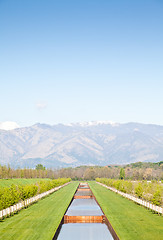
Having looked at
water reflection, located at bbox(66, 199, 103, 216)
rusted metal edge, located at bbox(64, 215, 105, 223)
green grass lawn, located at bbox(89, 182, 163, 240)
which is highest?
green grass lawn, located at bbox(89, 182, 163, 240)

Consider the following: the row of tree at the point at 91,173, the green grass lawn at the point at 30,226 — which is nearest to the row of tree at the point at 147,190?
the green grass lawn at the point at 30,226

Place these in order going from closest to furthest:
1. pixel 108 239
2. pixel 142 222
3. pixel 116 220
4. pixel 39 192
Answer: pixel 108 239, pixel 142 222, pixel 116 220, pixel 39 192

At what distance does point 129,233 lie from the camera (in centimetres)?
1902

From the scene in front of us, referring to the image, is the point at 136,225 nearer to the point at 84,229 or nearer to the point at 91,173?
the point at 84,229

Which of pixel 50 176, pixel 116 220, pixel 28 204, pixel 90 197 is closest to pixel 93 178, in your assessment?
pixel 50 176

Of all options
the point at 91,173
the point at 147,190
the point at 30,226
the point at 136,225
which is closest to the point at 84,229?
the point at 136,225

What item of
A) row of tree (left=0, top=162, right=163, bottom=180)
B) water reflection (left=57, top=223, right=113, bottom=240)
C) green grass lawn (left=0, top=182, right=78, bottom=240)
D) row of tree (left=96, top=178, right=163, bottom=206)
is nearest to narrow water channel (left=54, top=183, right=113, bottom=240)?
water reflection (left=57, top=223, right=113, bottom=240)

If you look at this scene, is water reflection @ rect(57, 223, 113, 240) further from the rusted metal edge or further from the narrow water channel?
the rusted metal edge

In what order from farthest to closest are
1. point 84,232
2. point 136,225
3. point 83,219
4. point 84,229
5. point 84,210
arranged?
point 84,210, point 83,219, point 84,229, point 84,232, point 136,225

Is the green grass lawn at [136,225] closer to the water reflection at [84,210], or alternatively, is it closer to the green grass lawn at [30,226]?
the green grass lawn at [30,226]

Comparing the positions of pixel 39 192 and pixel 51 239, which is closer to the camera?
pixel 51 239

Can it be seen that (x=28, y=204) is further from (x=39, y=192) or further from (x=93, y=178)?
(x=93, y=178)

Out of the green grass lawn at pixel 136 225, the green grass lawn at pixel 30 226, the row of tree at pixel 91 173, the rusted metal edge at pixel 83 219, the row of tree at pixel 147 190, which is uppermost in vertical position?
the row of tree at pixel 91 173

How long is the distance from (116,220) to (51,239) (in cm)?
789
